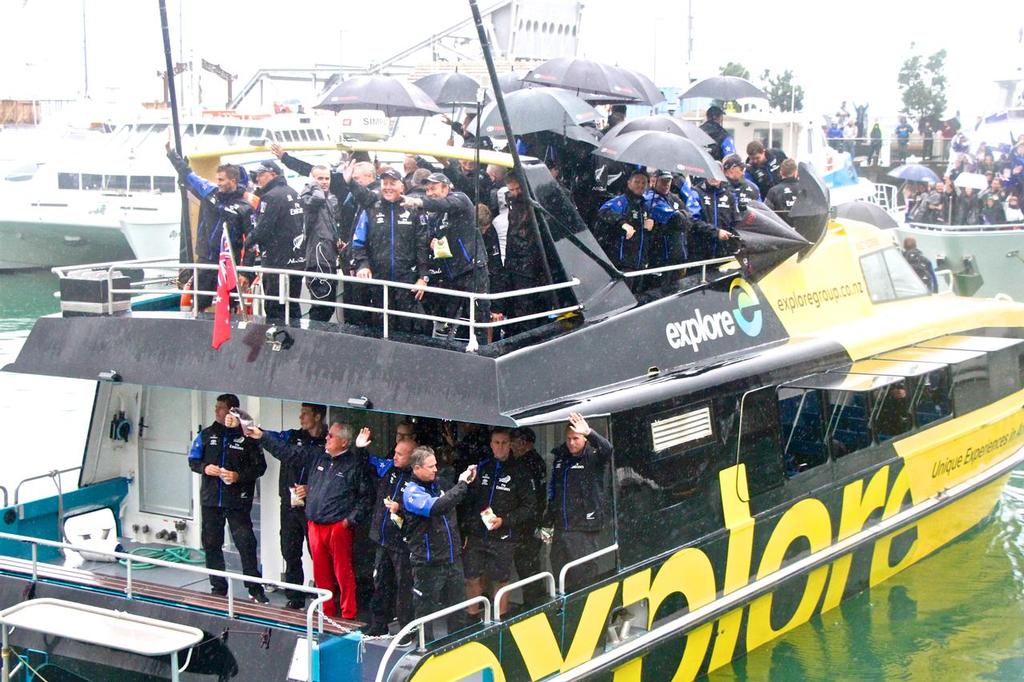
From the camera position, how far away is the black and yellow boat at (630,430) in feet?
21.6

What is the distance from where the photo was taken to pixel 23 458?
15.4 m

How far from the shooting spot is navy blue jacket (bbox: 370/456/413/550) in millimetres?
6730

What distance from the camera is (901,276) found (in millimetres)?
10711

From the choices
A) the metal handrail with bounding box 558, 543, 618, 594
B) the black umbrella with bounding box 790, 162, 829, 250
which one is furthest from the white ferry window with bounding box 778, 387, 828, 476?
the metal handrail with bounding box 558, 543, 618, 594

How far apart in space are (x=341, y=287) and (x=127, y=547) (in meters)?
2.40

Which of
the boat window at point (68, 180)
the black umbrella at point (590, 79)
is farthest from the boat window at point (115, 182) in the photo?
the black umbrella at point (590, 79)

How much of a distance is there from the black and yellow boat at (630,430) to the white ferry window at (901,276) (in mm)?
454

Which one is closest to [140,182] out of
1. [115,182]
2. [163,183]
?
[163,183]

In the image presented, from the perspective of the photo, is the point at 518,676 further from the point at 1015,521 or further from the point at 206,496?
the point at 1015,521

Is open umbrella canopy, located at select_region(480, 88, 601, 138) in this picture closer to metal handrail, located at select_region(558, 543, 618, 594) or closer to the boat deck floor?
metal handrail, located at select_region(558, 543, 618, 594)

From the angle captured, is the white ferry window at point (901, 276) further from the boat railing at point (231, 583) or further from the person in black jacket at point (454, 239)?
the boat railing at point (231, 583)

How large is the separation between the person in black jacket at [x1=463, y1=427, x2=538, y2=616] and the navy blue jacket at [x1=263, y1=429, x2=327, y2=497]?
3.38ft

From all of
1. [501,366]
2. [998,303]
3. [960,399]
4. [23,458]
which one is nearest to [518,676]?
[501,366]

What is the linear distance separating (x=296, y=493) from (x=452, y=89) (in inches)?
282
